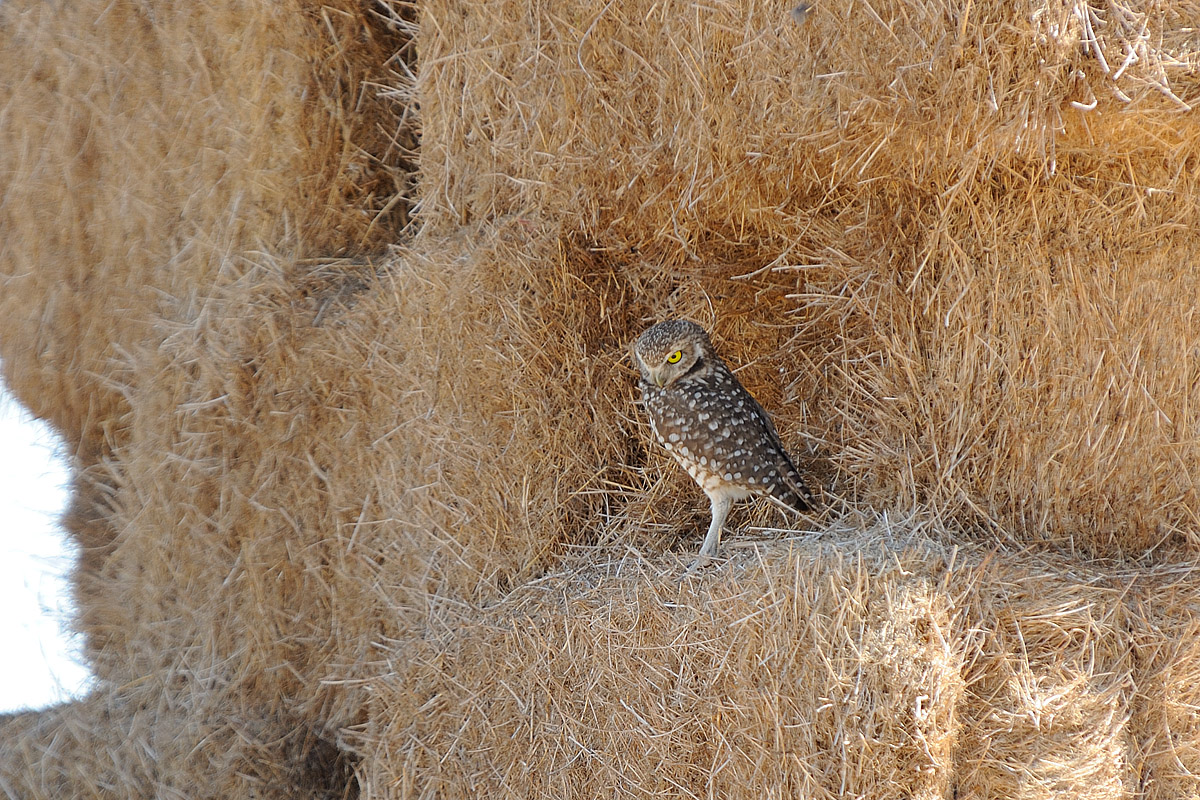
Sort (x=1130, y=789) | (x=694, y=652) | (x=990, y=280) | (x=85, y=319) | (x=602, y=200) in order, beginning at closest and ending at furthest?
(x=1130, y=789), (x=694, y=652), (x=990, y=280), (x=602, y=200), (x=85, y=319)

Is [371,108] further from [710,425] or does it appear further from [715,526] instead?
[715,526]

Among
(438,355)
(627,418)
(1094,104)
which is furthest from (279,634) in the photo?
(1094,104)

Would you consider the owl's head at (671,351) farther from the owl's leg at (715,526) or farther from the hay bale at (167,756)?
the hay bale at (167,756)

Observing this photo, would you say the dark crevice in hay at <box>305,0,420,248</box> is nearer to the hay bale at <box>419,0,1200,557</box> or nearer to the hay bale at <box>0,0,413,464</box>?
the hay bale at <box>0,0,413,464</box>

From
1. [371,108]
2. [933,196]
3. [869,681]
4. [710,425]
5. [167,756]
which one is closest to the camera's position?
[869,681]

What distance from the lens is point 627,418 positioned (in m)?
3.18

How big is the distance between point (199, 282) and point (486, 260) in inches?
41.5

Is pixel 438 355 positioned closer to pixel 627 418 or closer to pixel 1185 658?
pixel 627 418

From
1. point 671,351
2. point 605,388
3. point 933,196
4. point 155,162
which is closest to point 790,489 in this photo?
→ point 671,351

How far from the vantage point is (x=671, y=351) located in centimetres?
284

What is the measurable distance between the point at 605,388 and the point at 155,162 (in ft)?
5.79

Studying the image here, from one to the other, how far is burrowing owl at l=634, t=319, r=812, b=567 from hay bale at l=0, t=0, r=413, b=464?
3.74 feet

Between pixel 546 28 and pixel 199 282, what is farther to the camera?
pixel 199 282

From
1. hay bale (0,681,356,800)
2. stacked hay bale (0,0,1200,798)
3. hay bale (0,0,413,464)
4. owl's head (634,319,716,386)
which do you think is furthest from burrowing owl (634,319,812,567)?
hay bale (0,681,356,800)
